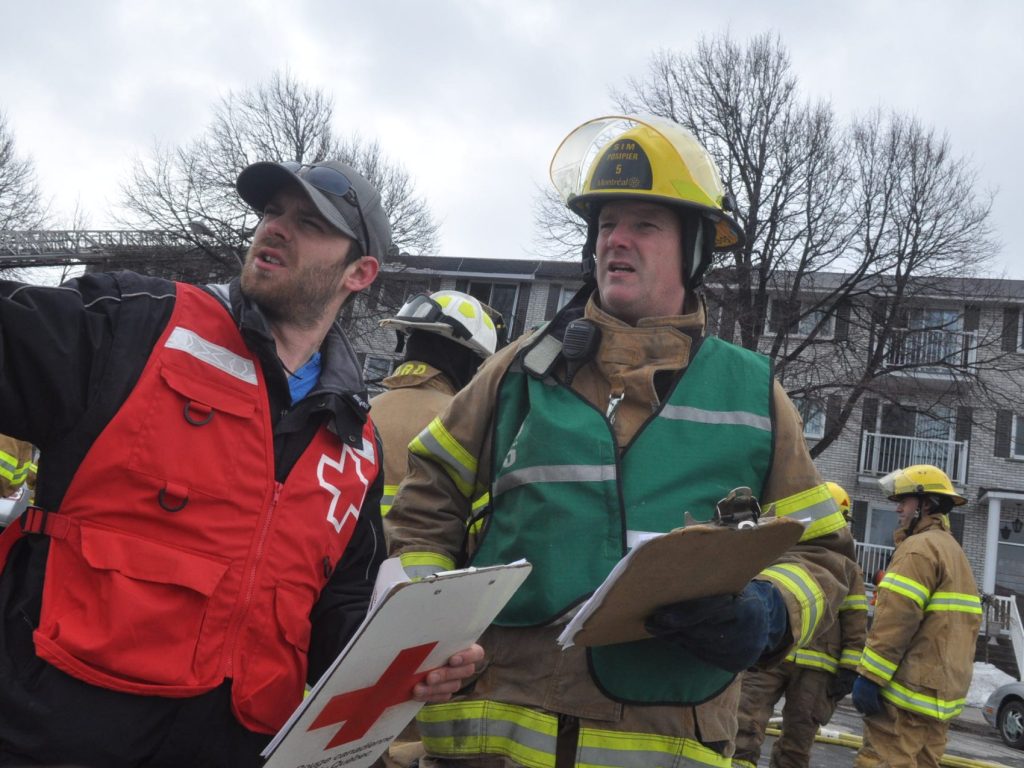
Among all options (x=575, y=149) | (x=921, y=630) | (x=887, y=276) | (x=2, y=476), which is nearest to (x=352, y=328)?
(x=887, y=276)

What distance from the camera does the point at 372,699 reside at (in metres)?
1.85

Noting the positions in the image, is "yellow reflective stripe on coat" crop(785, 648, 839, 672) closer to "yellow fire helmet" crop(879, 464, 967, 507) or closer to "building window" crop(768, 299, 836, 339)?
"yellow fire helmet" crop(879, 464, 967, 507)

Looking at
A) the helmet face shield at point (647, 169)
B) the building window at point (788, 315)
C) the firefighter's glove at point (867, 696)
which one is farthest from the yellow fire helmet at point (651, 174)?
the building window at point (788, 315)

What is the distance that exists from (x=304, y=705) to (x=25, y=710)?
25.1 inches

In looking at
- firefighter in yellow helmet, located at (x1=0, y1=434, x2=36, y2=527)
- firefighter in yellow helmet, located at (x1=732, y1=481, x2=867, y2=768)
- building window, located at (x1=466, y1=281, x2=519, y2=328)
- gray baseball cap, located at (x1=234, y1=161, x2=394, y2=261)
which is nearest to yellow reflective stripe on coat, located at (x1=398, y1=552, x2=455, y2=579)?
gray baseball cap, located at (x1=234, y1=161, x2=394, y2=261)

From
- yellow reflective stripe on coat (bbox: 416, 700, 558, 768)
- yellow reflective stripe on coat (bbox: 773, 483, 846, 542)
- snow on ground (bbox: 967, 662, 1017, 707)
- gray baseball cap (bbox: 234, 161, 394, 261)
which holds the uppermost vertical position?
gray baseball cap (bbox: 234, 161, 394, 261)

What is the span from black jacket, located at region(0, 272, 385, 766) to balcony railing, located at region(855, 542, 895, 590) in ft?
91.0

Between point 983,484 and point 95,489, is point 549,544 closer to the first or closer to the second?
point 95,489

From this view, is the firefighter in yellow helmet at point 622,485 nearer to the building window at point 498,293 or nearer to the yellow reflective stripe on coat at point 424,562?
the yellow reflective stripe on coat at point 424,562

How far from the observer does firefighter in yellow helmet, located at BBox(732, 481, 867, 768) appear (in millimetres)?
6770

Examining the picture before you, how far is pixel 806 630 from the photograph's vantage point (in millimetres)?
2215

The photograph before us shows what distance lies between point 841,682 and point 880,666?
0.95 metres

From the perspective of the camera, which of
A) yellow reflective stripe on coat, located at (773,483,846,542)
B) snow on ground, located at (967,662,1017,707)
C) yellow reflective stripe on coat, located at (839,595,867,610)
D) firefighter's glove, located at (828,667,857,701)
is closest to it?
yellow reflective stripe on coat, located at (773,483,846,542)

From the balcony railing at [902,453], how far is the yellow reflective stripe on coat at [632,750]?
29.0 metres
